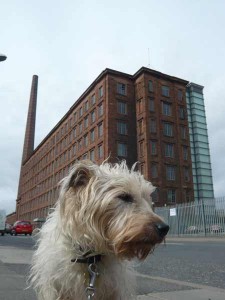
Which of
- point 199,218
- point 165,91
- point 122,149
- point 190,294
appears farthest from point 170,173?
point 190,294

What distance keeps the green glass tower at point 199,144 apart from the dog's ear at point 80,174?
2327 inches

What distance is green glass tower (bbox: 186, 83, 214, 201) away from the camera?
61562 millimetres

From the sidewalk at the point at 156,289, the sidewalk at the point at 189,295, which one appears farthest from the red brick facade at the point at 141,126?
the sidewalk at the point at 189,295

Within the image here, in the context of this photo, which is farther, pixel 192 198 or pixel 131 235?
pixel 192 198

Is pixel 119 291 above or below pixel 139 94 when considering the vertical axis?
below

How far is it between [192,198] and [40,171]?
46.0 metres

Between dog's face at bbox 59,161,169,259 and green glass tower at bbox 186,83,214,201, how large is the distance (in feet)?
194

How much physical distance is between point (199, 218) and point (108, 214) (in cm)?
2993

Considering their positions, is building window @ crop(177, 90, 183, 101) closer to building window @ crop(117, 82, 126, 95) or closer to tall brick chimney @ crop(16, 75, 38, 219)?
building window @ crop(117, 82, 126, 95)

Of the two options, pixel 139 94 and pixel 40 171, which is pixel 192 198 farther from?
pixel 40 171

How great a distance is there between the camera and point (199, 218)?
104 ft

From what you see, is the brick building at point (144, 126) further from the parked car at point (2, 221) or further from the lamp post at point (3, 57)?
the lamp post at point (3, 57)

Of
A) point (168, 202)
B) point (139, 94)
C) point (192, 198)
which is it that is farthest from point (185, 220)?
point (139, 94)

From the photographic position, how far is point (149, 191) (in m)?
3.46
